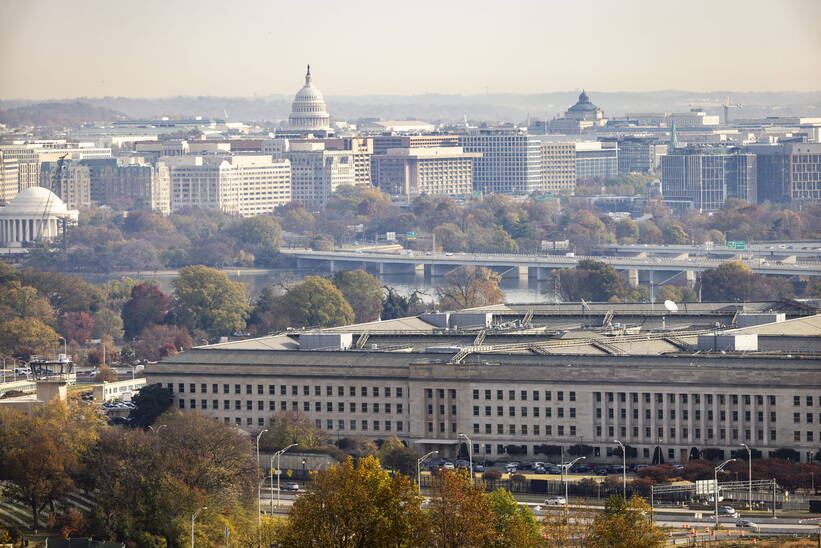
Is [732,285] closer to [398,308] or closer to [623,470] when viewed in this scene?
[398,308]

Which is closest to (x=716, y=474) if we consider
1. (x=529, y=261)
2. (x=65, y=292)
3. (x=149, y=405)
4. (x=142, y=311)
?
(x=149, y=405)

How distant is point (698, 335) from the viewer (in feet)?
288

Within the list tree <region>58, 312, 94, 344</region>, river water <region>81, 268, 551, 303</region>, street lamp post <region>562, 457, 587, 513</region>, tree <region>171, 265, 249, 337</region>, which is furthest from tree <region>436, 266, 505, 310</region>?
street lamp post <region>562, 457, 587, 513</region>

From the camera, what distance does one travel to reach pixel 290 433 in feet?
255

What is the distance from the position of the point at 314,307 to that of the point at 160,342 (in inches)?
302

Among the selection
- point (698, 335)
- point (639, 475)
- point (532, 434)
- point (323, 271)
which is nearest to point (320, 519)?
point (639, 475)

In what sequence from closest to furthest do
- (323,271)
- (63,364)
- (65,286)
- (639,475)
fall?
(639,475) < (63,364) < (65,286) < (323,271)

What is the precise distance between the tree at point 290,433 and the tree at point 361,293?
43.8 m

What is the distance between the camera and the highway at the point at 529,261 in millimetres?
159000

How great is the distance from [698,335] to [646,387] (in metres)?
9.58

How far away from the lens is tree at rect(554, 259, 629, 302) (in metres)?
134

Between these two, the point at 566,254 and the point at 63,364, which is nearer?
the point at 63,364

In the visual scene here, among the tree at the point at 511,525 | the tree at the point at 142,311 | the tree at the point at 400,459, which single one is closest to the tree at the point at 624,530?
the tree at the point at 511,525

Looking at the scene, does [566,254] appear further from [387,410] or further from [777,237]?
[387,410]
